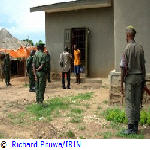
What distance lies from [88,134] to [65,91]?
6.02 meters

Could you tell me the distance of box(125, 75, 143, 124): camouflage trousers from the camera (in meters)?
5.89

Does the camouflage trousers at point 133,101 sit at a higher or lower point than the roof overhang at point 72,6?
lower

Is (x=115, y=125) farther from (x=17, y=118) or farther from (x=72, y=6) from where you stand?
(x=72, y=6)

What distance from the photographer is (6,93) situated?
11992 millimetres

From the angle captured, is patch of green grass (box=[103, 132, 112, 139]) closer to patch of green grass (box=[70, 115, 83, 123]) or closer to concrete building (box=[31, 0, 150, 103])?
patch of green grass (box=[70, 115, 83, 123])

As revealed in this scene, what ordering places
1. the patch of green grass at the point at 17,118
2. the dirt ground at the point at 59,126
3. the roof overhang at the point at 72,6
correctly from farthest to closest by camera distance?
the roof overhang at the point at 72,6 < the patch of green grass at the point at 17,118 < the dirt ground at the point at 59,126

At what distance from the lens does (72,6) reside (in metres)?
14.4

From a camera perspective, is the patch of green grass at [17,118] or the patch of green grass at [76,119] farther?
the patch of green grass at [17,118]

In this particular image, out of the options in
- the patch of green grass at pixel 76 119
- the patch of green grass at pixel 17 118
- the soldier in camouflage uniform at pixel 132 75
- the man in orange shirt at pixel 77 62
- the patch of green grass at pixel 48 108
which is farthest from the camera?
the man in orange shirt at pixel 77 62

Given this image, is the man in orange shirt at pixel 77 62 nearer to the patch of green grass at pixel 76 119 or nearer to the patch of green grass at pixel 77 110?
the patch of green grass at pixel 77 110

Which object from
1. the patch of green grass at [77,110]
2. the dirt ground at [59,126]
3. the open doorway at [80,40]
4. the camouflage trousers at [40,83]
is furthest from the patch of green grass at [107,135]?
the open doorway at [80,40]

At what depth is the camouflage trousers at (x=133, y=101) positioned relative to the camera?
5.89m

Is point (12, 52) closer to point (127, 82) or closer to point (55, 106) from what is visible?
point (55, 106)

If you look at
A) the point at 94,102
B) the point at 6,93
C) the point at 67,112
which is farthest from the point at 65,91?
the point at 67,112
